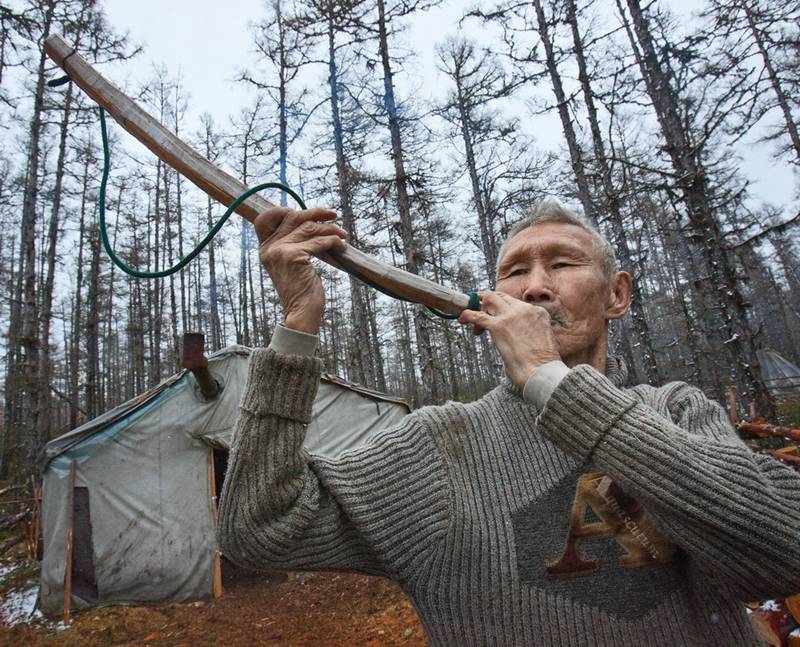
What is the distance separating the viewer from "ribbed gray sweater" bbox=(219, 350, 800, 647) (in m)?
0.99

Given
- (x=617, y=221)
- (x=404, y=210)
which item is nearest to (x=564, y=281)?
(x=404, y=210)

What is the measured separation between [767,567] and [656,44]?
10.3 meters

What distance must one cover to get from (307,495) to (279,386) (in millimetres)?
307

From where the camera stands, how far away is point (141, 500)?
271 inches

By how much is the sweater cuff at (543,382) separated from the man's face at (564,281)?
0.38 meters

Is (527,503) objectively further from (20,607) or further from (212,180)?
(20,607)

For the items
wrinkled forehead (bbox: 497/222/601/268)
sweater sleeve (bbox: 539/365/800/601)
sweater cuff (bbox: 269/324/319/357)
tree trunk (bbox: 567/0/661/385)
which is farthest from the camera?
tree trunk (bbox: 567/0/661/385)

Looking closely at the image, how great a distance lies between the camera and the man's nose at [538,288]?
1.54 meters

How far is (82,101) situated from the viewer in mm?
12461

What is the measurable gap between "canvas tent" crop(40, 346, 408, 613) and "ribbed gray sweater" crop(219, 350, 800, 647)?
20.6 ft

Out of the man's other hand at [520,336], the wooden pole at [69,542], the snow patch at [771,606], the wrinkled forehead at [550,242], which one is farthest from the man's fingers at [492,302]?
the wooden pole at [69,542]

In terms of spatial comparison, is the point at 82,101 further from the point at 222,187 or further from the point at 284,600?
the point at 222,187

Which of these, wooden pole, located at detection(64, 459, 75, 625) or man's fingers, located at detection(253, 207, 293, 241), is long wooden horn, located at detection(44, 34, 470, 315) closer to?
man's fingers, located at detection(253, 207, 293, 241)

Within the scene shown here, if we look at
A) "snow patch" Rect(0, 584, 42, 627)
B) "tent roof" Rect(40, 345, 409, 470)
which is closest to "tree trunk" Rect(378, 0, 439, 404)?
"tent roof" Rect(40, 345, 409, 470)
